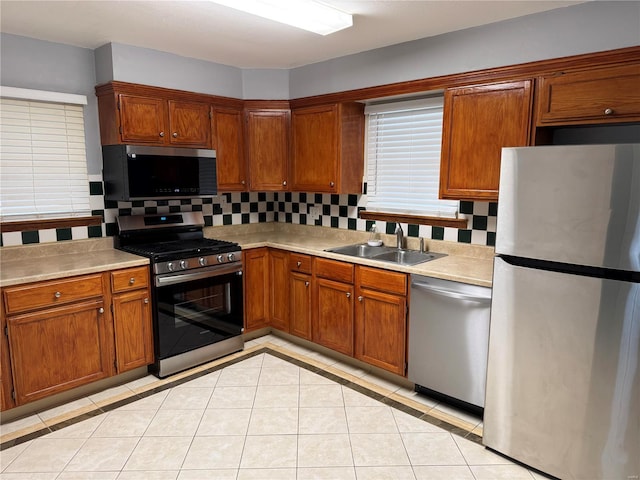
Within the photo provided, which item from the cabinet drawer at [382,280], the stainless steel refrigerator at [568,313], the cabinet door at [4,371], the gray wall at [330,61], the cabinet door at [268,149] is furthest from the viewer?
the cabinet door at [268,149]

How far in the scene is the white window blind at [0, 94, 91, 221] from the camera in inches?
119

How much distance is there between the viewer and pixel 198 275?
3.35m

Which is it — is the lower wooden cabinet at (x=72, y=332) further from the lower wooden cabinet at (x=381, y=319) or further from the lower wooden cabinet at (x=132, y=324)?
the lower wooden cabinet at (x=381, y=319)

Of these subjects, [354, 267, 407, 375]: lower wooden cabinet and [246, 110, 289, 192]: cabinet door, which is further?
[246, 110, 289, 192]: cabinet door

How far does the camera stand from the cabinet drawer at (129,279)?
9.73 feet

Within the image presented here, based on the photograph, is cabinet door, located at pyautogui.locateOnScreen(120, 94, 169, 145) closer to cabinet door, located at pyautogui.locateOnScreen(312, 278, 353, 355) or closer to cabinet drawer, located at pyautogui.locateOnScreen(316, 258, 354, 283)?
cabinet drawer, located at pyautogui.locateOnScreen(316, 258, 354, 283)

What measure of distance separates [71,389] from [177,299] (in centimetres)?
89

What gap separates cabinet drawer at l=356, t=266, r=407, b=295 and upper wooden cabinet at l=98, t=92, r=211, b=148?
1772 millimetres

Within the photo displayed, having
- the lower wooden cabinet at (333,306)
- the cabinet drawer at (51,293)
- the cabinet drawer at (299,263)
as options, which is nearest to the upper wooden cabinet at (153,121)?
the cabinet drawer at (51,293)

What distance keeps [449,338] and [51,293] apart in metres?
2.52

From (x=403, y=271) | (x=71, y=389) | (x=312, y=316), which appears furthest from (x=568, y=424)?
(x=71, y=389)

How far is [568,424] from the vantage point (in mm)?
2070

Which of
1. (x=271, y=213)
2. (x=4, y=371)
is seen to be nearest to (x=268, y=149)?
(x=271, y=213)

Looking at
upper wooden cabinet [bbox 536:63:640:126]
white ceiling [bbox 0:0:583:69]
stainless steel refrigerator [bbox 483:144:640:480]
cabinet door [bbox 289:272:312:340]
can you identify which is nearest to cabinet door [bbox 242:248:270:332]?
cabinet door [bbox 289:272:312:340]
